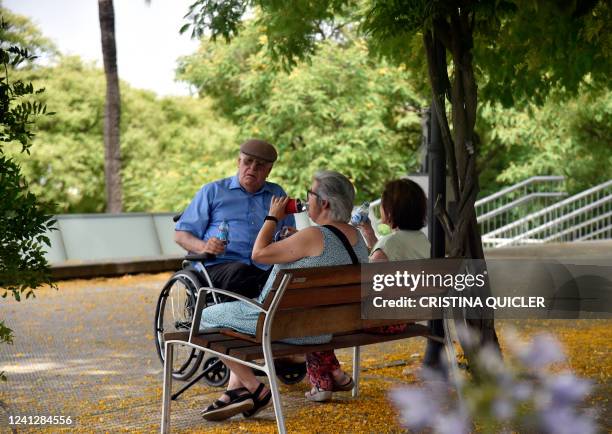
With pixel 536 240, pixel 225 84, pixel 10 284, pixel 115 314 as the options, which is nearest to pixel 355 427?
pixel 10 284

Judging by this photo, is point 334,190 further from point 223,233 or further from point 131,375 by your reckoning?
point 131,375

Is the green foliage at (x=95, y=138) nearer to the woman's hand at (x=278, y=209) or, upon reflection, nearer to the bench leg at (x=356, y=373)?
the bench leg at (x=356, y=373)

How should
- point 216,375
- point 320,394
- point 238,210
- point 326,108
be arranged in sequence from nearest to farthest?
1. point 320,394
2. point 216,375
3. point 238,210
4. point 326,108

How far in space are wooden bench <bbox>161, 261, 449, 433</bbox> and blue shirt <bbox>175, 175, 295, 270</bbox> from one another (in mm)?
1429

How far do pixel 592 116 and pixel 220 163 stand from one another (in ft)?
51.6

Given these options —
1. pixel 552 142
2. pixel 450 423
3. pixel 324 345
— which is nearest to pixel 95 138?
pixel 552 142

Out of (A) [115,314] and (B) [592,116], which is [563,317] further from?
(B) [592,116]

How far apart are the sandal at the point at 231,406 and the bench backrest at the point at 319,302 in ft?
2.06

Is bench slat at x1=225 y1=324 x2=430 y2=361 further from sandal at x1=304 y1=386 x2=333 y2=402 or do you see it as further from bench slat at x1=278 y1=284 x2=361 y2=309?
sandal at x1=304 y1=386 x2=333 y2=402

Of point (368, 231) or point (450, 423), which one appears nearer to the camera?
point (450, 423)

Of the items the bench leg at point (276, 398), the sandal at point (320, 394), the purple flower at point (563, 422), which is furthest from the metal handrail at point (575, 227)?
the purple flower at point (563, 422)

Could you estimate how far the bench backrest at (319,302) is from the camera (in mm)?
4102

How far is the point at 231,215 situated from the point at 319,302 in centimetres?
194

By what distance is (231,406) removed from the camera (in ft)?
15.6
